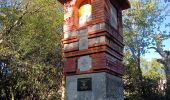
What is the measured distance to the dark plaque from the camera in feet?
28.0

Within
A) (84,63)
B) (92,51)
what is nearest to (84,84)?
(84,63)

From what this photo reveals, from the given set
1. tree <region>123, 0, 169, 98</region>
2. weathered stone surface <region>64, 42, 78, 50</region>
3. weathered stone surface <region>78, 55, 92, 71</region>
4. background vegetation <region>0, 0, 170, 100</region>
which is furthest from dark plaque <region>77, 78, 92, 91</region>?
tree <region>123, 0, 169, 98</region>

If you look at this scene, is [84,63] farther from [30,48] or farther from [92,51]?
[30,48]

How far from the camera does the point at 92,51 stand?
28.5 ft

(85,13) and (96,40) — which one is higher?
(85,13)

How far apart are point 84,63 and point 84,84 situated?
65cm

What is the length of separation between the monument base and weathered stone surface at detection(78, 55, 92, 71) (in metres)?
0.22

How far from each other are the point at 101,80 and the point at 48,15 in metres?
9.81

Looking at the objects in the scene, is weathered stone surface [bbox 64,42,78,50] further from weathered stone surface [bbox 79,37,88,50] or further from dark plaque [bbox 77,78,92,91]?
dark plaque [bbox 77,78,92,91]

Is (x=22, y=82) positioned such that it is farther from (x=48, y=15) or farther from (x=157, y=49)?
(x=157, y=49)

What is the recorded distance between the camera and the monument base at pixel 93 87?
834 cm

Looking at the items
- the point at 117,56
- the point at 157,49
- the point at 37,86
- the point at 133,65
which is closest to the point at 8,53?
the point at 37,86

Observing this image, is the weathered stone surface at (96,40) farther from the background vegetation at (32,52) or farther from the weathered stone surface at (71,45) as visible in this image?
the background vegetation at (32,52)

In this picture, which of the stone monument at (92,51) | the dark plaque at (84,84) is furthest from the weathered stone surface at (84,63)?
the dark plaque at (84,84)
